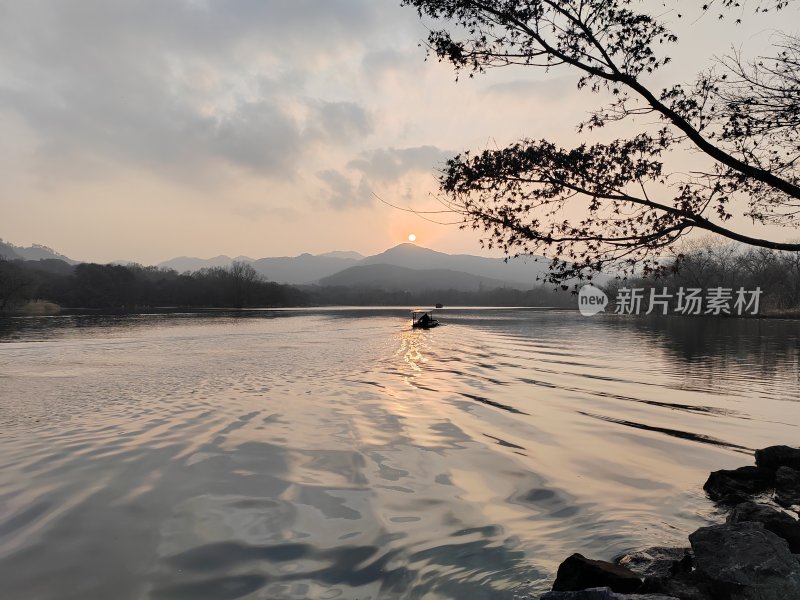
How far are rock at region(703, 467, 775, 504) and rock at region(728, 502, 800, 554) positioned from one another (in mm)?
2339

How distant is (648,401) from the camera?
20.4m

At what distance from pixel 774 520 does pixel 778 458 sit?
16.4 ft

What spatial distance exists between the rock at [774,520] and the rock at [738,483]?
2339mm

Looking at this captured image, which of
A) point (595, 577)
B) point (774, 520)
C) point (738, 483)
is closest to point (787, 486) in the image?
point (738, 483)

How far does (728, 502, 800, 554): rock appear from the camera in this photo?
6.95 metres

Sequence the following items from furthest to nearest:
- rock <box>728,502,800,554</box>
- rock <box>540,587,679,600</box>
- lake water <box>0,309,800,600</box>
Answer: lake water <box>0,309,800,600</box> → rock <box>728,502,800,554</box> → rock <box>540,587,679,600</box>

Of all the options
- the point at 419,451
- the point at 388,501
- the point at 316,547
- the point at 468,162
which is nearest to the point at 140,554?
the point at 316,547

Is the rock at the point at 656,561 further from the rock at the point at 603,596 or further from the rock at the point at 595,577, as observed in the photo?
the rock at the point at 603,596

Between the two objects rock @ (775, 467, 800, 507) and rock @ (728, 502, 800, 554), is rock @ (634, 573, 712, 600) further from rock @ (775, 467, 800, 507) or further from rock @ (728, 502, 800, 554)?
rock @ (775, 467, 800, 507)

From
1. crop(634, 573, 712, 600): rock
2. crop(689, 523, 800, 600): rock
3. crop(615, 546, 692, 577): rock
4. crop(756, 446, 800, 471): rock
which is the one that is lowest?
crop(615, 546, 692, 577): rock

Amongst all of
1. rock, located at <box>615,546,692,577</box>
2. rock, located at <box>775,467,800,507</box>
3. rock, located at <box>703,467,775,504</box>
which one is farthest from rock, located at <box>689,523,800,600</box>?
rock, located at <box>775,467,800,507</box>

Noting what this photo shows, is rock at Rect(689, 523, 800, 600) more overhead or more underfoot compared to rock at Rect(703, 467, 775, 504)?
more overhead

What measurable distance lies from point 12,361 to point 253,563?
3389cm

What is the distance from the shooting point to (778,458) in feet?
36.1
